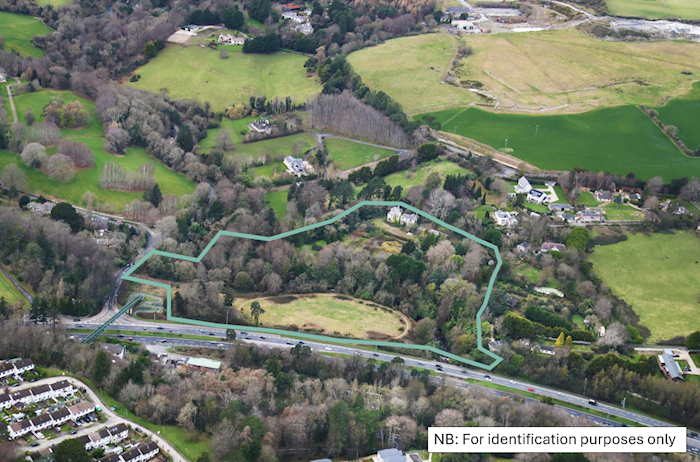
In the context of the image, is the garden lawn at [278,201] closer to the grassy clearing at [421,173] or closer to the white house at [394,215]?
the grassy clearing at [421,173]

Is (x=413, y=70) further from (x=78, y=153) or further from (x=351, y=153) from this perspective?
(x=78, y=153)

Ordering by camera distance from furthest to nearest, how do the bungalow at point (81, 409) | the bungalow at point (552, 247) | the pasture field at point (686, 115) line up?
the pasture field at point (686, 115), the bungalow at point (552, 247), the bungalow at point (81, 409)

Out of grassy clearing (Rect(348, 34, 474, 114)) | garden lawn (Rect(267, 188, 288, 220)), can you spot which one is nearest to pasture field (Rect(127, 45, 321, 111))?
grassy clearing (Rect(348, 34, 474, 114))

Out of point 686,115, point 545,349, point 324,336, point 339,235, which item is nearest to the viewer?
point 545,349

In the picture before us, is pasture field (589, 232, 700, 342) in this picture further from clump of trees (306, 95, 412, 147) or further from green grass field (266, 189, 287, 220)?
green grass field (266, 189, 287, 220)

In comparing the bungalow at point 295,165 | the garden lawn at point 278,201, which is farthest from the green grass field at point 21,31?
the garden lawn at point 278,201

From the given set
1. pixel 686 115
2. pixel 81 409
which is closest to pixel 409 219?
pixel 81 409

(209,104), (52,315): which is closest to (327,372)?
(52,315)
